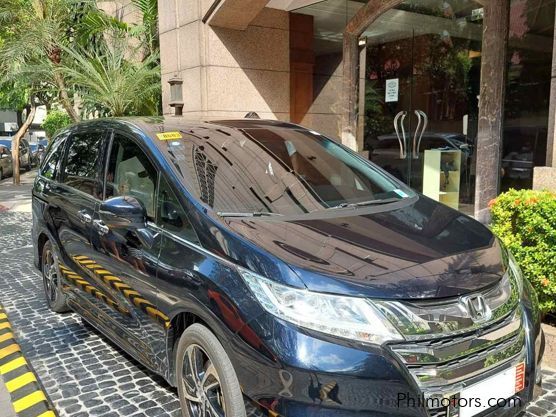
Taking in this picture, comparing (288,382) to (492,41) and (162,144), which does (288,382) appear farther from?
(492,41)

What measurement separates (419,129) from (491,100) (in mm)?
1887

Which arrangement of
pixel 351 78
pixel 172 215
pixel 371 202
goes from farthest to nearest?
pixel 351 78, pixel 371 202, pixel 172 215

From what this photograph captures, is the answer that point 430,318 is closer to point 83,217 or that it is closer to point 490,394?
point 490,394

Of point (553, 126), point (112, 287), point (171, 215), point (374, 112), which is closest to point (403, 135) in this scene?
point (374, 112)

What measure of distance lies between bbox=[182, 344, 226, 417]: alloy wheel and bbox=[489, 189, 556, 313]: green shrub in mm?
2440

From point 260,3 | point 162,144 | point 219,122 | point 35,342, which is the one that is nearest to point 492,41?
point 260,3

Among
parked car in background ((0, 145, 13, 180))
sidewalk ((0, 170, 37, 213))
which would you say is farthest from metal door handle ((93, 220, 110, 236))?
parked car in background ((0, 145, 13, 180))

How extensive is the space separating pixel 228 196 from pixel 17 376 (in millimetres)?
2250

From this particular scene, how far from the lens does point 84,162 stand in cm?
410

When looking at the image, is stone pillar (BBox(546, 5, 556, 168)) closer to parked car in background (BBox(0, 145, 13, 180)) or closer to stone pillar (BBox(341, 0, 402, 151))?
stone pillar (BBox(341, 0, 402, 151))

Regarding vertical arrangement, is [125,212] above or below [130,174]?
below

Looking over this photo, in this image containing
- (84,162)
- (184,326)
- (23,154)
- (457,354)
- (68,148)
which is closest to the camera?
(457,354)

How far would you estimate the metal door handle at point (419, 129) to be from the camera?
324 inches

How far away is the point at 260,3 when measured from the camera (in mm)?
8484
